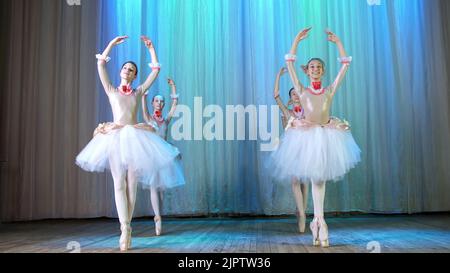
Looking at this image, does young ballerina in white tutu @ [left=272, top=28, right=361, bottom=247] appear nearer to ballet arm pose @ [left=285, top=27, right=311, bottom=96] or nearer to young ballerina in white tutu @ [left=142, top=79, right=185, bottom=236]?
ballet arm pose @ [left=285, top=27, right=311, bottom=96]

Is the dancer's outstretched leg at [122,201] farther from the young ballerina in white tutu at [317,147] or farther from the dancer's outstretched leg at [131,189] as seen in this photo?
the young ballerina in white tutu at [317,147]

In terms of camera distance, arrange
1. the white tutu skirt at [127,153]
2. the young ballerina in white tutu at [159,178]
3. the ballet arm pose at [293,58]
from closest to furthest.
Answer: the white tutu skirt at [127,153]
the ballet arm pose at [293,58]
the young ballerina in white tutu at [159,178]

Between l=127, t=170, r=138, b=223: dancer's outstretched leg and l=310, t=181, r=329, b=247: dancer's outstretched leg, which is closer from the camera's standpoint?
l=310, t=181, r=329, b=247: dancer's outstretched leg

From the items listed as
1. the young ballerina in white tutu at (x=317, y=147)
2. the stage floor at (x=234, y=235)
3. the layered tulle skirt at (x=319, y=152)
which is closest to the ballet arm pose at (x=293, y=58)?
the young ballerina in white tutu at (x=317, y=147)

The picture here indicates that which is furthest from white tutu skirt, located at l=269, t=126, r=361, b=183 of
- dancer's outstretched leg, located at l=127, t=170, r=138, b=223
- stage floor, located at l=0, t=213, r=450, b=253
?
dancer's outstretched leg, located at l=127, t=170, r=138, b=223

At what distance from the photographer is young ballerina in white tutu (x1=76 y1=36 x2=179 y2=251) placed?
311 cm

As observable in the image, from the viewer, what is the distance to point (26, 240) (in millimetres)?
3738

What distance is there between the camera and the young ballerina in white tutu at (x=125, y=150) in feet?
10.2

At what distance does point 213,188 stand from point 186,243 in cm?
217

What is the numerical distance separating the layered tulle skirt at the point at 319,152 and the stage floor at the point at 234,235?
→ 1.69 ft

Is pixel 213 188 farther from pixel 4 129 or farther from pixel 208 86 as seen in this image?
pixel 4 129
